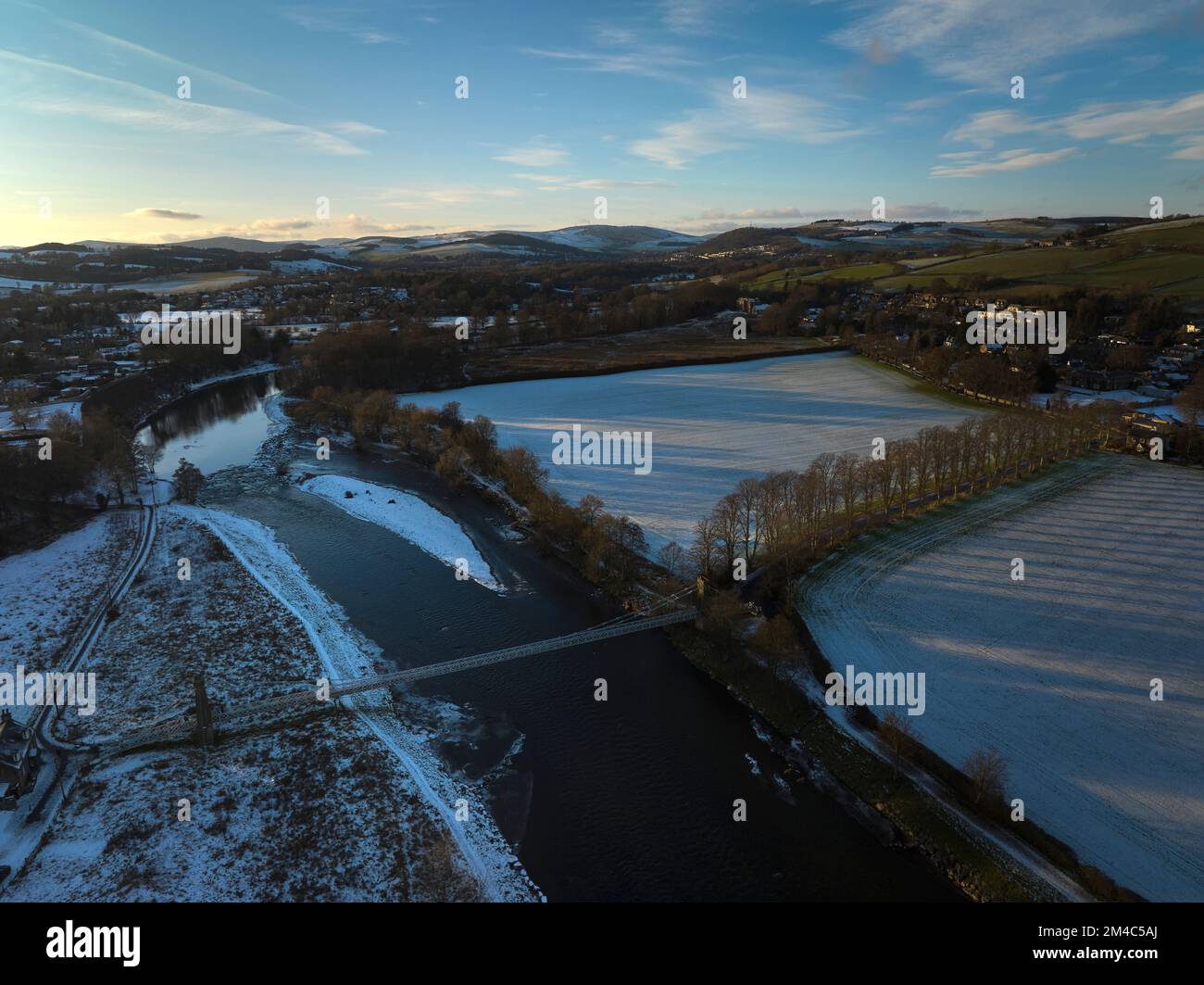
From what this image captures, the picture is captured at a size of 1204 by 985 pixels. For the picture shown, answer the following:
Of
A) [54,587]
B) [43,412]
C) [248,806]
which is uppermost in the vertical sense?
[43,412]

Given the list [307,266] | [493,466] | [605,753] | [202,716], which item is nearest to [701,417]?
[493,466]


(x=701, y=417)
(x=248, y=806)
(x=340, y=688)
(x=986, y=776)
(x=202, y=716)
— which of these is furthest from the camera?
(x=701, y=417)

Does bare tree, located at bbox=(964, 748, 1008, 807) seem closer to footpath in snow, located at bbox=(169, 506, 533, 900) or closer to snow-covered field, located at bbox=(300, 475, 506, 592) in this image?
footpath in snow, located at bbox=(169, 506, 533, 900)

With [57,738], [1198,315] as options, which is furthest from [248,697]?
[1198,315]

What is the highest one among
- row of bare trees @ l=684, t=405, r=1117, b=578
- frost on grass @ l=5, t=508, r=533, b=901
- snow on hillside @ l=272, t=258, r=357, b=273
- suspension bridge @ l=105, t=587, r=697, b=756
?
snow on hillside @ l=272, t=258, r=357, b=273

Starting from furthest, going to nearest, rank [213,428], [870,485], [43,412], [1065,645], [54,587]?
1. [213,428]
2. [43,412]
3. [870,485]
4. [54,587]
5. [1065,645]

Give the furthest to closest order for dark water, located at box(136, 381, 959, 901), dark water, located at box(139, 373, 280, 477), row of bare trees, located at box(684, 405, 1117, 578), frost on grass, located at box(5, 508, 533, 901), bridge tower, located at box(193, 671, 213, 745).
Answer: dark water, located at box(139, 373, 280, 477) → row of bare trees, located at box(684, 405, 1117, 578) → bridge tower, located at box(193, 671, 213, 745) → dark water, located at box(136, 381, 959, 901) → frost on grass, located at box(5, 508, 533, 901)

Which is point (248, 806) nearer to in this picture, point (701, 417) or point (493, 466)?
point (493, 466)

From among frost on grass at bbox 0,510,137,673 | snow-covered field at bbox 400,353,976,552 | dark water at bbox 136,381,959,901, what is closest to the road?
frost on grass at bbox 0,510,137,673
